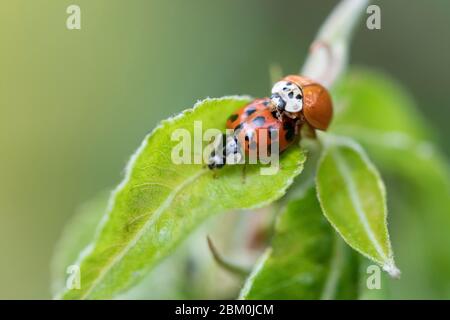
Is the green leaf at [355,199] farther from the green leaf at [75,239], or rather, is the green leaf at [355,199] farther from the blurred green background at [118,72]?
the blurred green background at [118,72]

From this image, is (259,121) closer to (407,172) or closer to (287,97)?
(287,97)

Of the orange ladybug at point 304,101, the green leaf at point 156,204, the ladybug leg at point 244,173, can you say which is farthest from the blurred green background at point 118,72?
the green leaf at point 156,204

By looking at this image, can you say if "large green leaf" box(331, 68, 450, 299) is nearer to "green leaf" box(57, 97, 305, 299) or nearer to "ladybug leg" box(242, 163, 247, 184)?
"ladybug leg" box(242, 163, 247, 184)

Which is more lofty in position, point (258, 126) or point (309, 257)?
point (258, 126)

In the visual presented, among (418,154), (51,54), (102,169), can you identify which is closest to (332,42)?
(418,154)

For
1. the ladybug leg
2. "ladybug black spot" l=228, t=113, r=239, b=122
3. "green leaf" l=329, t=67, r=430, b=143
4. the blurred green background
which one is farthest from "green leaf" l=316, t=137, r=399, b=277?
the blurred green background

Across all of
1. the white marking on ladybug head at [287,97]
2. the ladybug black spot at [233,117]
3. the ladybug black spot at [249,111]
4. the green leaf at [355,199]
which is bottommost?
the green leaf at [355,199]

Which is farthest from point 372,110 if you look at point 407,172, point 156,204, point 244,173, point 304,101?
point 156,204
